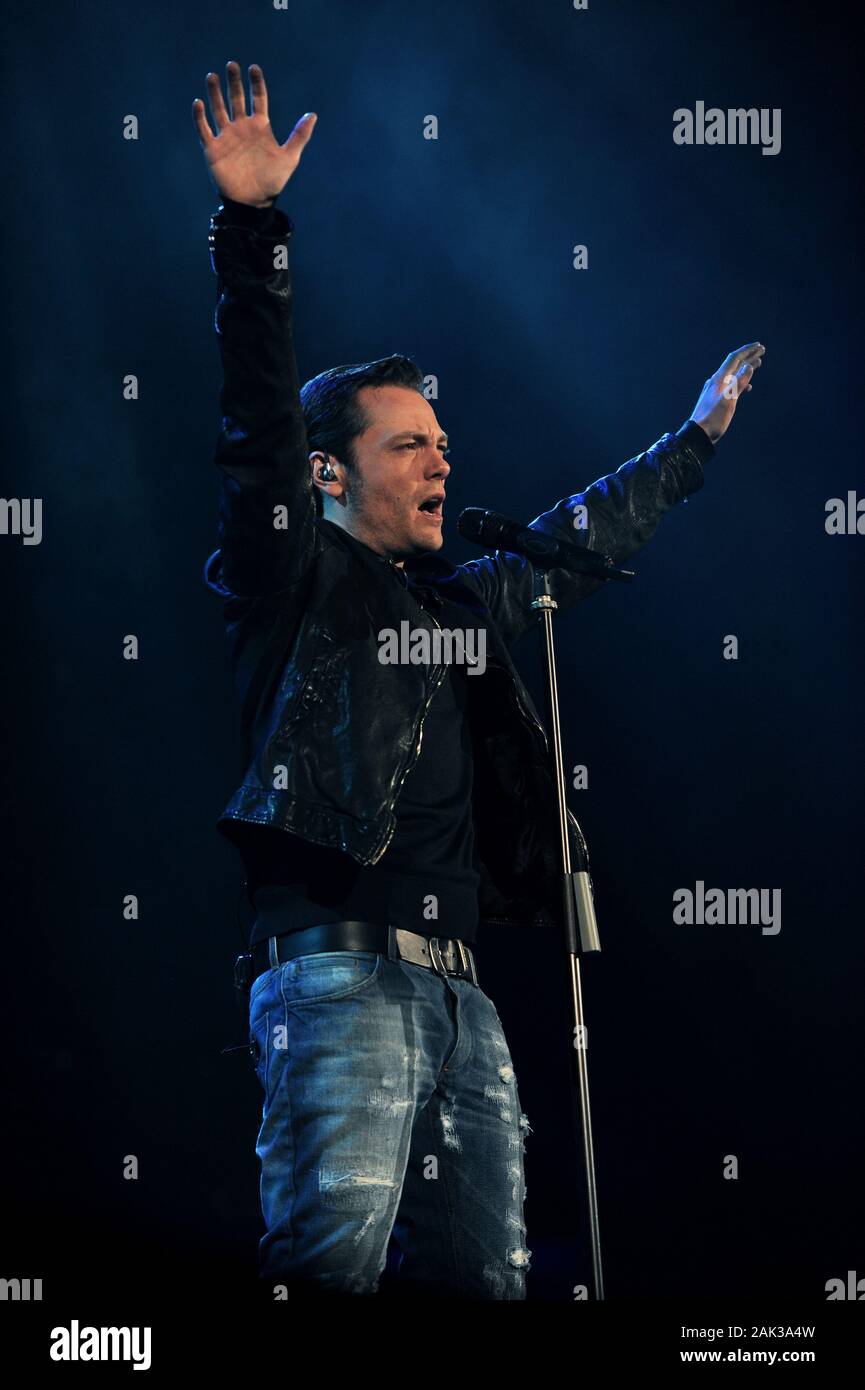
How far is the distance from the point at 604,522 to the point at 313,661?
2.87 feet

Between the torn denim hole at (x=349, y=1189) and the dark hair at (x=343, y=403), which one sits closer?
the torn denim hole at (x=349, y=1189)

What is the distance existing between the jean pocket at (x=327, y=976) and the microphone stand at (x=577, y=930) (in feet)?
0.95

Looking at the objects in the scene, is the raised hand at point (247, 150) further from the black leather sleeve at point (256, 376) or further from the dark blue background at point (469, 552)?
the dark blue background at point (469, 552)

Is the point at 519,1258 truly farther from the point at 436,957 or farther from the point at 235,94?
the point at 235,94

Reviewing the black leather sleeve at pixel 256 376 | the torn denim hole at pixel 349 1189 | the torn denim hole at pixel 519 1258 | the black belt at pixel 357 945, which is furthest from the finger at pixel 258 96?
the torn denim hole at pixel 519 1258

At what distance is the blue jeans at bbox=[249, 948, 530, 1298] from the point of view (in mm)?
1702

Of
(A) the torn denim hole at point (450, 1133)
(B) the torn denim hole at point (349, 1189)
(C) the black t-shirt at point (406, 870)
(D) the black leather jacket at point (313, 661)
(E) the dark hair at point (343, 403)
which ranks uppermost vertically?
(E) the dark hair at point (343, 403)

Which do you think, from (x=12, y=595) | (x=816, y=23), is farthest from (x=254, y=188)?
(x=816, y=23)

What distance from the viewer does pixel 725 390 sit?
277 cm

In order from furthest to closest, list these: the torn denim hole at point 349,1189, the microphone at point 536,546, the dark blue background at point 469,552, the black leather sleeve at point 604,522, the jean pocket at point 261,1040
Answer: the dark blue background at point 469,552 → the black leather sleeve at point 604,522 → the microphone at point 536,546 → the jean pocket at point 261,1040 → the torn denim hole at point 349,1189

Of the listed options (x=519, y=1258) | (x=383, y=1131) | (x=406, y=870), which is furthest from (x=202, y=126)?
(x=519, y=1258)

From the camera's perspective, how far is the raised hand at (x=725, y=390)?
2762 millimetres

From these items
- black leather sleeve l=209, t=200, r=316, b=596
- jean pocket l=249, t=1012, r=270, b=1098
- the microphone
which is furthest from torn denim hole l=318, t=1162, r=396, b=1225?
the microphone
